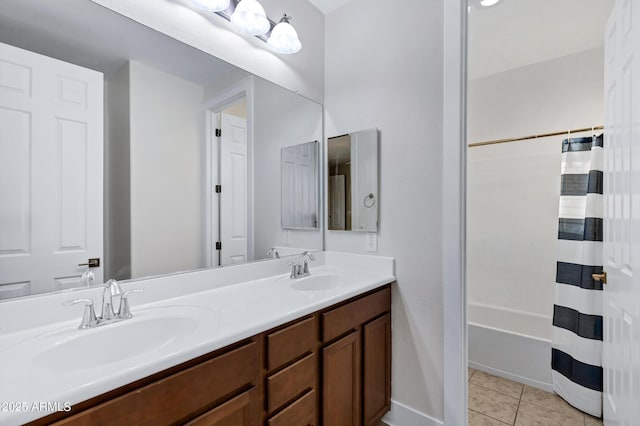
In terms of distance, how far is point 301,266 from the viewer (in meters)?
1.74

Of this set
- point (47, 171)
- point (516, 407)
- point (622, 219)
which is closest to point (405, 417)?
point (516, 407)

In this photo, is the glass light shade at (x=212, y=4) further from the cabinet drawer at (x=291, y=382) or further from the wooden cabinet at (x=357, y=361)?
the cabinet drawer at (x=291, y=382)

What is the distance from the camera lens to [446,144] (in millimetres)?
1508

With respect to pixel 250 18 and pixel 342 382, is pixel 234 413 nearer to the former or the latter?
pixel 342 382

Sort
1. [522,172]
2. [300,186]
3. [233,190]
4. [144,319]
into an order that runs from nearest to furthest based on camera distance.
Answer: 1. [144,319]
2. [233,190]
3. [300,186]
4. [522,172]

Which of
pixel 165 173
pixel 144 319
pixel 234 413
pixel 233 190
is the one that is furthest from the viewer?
pixel 233 190

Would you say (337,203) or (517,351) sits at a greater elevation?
(337,203)

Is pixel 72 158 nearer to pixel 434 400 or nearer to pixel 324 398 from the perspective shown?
pixel 324 398

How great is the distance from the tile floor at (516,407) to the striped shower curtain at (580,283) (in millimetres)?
80

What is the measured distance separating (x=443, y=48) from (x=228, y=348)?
65.4 inches

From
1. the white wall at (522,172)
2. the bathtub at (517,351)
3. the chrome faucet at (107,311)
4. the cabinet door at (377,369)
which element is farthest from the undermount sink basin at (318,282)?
the white wall at (522,172)

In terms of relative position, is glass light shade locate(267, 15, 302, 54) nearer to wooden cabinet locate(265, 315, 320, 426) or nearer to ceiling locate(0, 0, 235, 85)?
ceiling locate(0, 0, 235, 85)

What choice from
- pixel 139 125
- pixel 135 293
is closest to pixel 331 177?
pixel 139 125

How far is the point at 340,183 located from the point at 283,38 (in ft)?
2.94
